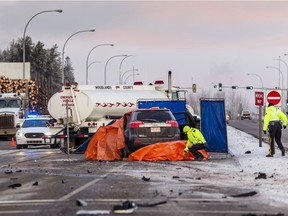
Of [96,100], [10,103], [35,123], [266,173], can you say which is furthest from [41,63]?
[266,173]

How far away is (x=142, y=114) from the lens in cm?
2058

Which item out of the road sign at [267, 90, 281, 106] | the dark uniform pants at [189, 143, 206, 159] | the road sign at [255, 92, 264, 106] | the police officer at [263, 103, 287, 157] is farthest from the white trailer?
the police officer at [263, 103, 287, 157]

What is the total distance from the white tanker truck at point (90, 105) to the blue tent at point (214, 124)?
5.42 metres

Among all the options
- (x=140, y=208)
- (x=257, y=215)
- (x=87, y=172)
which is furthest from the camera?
(x=87, y=172)

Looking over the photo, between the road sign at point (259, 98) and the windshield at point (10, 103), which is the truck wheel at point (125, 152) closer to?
the road sign at point (259, 98)

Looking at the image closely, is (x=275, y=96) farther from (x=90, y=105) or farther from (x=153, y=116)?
(x=90, y=105)

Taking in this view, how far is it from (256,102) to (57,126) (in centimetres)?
852

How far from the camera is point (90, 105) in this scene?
83.4 ft

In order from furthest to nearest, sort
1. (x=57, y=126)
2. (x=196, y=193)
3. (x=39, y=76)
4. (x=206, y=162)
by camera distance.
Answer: (x=39, y=76)
(x=57, y=126)
(x=206, y=162)
(x=196, y=193)

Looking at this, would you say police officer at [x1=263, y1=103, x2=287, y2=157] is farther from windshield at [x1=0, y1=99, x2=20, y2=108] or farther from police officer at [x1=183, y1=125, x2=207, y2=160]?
windshield at [x1=0, y1=99, x2=20, y2=108]

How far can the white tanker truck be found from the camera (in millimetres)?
25250

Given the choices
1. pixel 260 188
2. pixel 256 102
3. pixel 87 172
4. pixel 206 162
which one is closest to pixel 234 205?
pixel 260 188

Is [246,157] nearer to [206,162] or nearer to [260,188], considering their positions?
[206,162]

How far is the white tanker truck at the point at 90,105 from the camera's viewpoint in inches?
994
